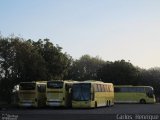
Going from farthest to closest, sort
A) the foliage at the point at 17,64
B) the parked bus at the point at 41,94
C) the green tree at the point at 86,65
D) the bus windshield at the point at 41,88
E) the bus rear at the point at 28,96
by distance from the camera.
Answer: the green tree at the point at 86,65 → the foliage at the point at 17,64 → the bus windshield at the point at 41,88 → the parked bus at the point at 41,94 → the bus rear at the point at 28,96

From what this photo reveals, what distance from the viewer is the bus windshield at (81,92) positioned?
47344mm

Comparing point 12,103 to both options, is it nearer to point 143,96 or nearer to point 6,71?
point 6,71

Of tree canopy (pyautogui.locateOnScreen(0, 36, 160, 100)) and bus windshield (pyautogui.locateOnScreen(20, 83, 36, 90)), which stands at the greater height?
tree canopy (pyautogui.locateOnScreen(0, 36, 160, 100))

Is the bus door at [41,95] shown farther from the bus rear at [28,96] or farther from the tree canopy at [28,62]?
the tree canopy at [28,62]

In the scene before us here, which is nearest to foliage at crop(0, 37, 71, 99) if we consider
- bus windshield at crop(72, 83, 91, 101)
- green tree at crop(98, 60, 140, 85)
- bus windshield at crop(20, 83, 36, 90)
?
bus windshield at crop(20, 83, 36, 90)

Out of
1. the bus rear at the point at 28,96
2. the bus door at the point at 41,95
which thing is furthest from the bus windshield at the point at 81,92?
the bus door at the point at 41,95

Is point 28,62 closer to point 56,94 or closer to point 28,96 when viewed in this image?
point 28,96

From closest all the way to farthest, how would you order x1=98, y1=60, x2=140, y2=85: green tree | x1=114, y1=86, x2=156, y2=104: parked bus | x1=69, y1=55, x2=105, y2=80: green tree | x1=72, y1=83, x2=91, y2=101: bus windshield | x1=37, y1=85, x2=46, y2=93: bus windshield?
x1=72, y1=83, x2=91, y2=101: bus windshield < x1=37, y1=85, x2=46, y2=93: bus windshield < x1=114, y1=86, x2=156, y2=104: parked bus < x1=98, y1=60, x2=140, y2=85: green tree < x1=69, y1=55, x2=105, y2=80: green tree

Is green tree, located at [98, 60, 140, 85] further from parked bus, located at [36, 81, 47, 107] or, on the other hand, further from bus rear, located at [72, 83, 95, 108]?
bus rear, located at [72, 83, 95, 108]

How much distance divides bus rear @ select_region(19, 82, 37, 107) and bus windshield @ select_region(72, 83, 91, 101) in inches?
166

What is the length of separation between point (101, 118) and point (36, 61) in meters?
39.1

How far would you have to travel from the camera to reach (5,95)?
60.3m

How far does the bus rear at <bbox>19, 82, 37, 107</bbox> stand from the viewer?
1943 inches

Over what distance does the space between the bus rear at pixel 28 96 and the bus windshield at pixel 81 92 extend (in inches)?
166
